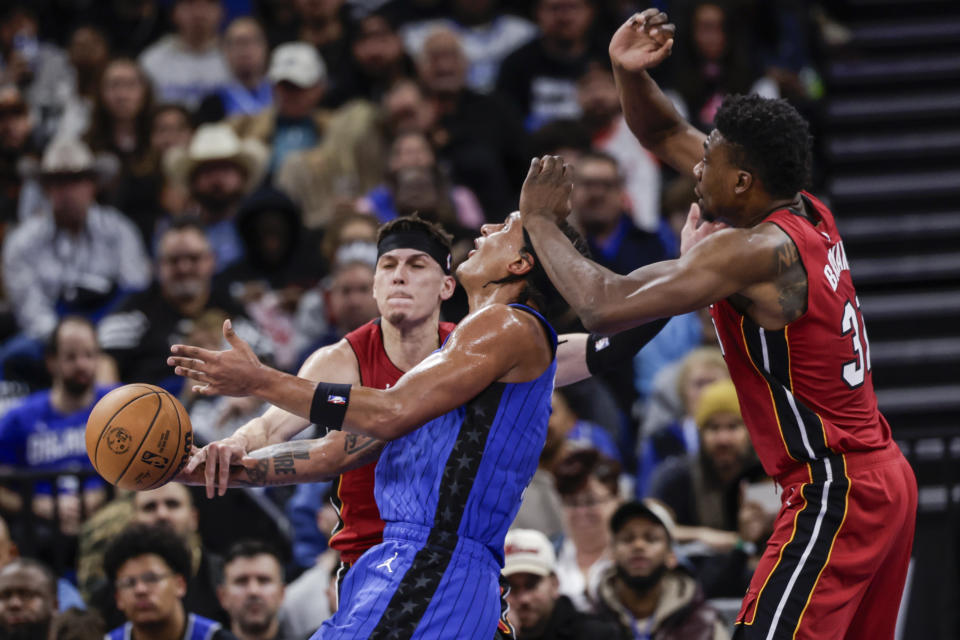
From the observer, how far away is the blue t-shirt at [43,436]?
8.27m

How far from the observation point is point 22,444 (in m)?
8.37

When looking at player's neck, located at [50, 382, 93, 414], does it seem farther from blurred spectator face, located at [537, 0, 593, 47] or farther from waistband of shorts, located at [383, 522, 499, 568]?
blurred spectator face, located at [537, 0, 593, 47]

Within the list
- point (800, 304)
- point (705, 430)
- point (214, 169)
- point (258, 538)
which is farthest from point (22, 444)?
point (800, 304)

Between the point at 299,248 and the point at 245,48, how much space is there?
91.8 inches

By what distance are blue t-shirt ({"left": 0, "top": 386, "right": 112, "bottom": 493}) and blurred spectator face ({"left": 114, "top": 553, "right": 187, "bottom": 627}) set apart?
5.69 ft

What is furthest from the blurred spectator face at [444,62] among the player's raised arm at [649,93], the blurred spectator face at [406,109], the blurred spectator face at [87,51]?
the player's raised arm at [649,93]

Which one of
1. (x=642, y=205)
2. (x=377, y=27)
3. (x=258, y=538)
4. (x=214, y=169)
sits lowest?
(x=258, y=538)

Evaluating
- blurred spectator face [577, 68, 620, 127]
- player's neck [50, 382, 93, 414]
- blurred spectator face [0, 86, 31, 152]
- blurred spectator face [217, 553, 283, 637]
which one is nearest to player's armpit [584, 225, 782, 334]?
blurred spectator face [217, 553, 283, 637]

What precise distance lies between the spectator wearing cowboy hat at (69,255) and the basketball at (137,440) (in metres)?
5.57

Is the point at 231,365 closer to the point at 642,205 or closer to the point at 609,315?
the point at 609,315

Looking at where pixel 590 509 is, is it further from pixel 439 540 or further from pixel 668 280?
pixel 668 280

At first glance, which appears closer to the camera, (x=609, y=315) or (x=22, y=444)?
(x=609, y=315)

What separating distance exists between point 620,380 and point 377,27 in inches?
154

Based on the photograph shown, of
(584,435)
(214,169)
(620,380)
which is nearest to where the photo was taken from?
(584,435)
